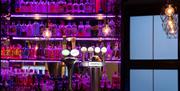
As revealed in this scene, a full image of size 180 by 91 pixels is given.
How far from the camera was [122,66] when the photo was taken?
7918 mm

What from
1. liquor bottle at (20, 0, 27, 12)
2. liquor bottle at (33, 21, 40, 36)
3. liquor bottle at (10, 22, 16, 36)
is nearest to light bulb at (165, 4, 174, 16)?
liquor bottle at (33, 21, 40, 36)

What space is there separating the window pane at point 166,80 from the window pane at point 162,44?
0.28 m

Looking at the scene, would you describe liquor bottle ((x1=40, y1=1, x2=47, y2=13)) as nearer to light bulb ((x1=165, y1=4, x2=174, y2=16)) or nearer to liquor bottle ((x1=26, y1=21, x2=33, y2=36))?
liquor bottle ((x1=26, y1=21, x2=33, y2=36))

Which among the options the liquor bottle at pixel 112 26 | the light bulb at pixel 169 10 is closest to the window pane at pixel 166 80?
the liquor bottle at pixel 112 26

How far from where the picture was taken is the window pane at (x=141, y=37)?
8.02 meters

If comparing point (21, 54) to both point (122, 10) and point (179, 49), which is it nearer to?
point (122, 10)

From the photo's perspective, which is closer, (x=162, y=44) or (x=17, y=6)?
(x=162, y=44)

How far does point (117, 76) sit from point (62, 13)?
1558 mm

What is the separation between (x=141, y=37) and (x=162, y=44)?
408mm

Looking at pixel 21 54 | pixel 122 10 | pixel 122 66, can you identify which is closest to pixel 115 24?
pixel 122 10

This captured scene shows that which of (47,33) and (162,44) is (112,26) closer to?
(162,44)

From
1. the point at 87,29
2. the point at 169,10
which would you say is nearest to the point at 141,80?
the point at 87,29

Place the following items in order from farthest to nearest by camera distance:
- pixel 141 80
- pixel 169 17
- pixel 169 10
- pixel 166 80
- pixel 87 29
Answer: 1. pixel 87 29
2. pixel 141 80
3. pixel 166 80
4. pixel 169 17
5. pixel 169 10

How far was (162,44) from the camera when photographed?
7984 mm
